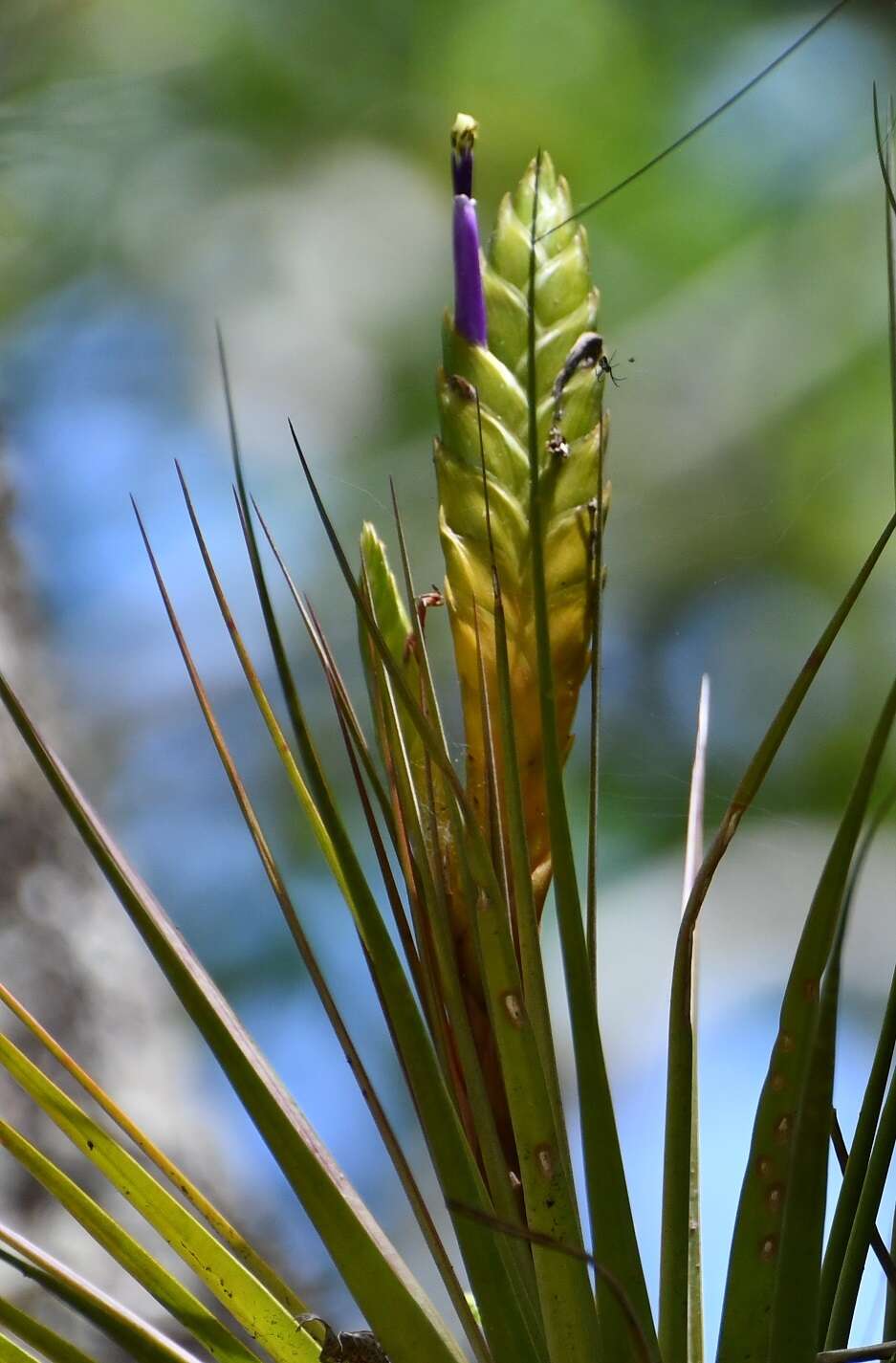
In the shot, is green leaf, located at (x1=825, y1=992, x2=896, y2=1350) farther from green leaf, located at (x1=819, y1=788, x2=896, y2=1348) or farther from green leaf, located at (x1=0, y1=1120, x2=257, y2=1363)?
green leaf, located at (x1=0, y1=1120, x2=257, y2=1363)

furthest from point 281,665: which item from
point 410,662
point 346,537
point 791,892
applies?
point 791,892

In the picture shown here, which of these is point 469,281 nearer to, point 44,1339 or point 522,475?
point 522,475

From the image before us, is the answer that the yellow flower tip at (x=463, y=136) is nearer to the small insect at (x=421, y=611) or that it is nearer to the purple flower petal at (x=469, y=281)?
the purple flower petal at (x=469, y=281)

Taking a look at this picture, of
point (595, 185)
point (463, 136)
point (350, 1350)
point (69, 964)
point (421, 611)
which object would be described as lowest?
point (350, 1350)

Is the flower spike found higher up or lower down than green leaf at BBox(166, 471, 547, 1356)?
higher up

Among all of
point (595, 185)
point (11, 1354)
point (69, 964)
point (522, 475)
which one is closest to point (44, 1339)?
point (11, 1354)

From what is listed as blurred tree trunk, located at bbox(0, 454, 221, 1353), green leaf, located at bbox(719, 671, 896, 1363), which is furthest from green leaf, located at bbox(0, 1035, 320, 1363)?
blurred tree trunk, located at bbox(0, 454, 221, 1353)

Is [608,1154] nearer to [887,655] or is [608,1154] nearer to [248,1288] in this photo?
[248,1288]
